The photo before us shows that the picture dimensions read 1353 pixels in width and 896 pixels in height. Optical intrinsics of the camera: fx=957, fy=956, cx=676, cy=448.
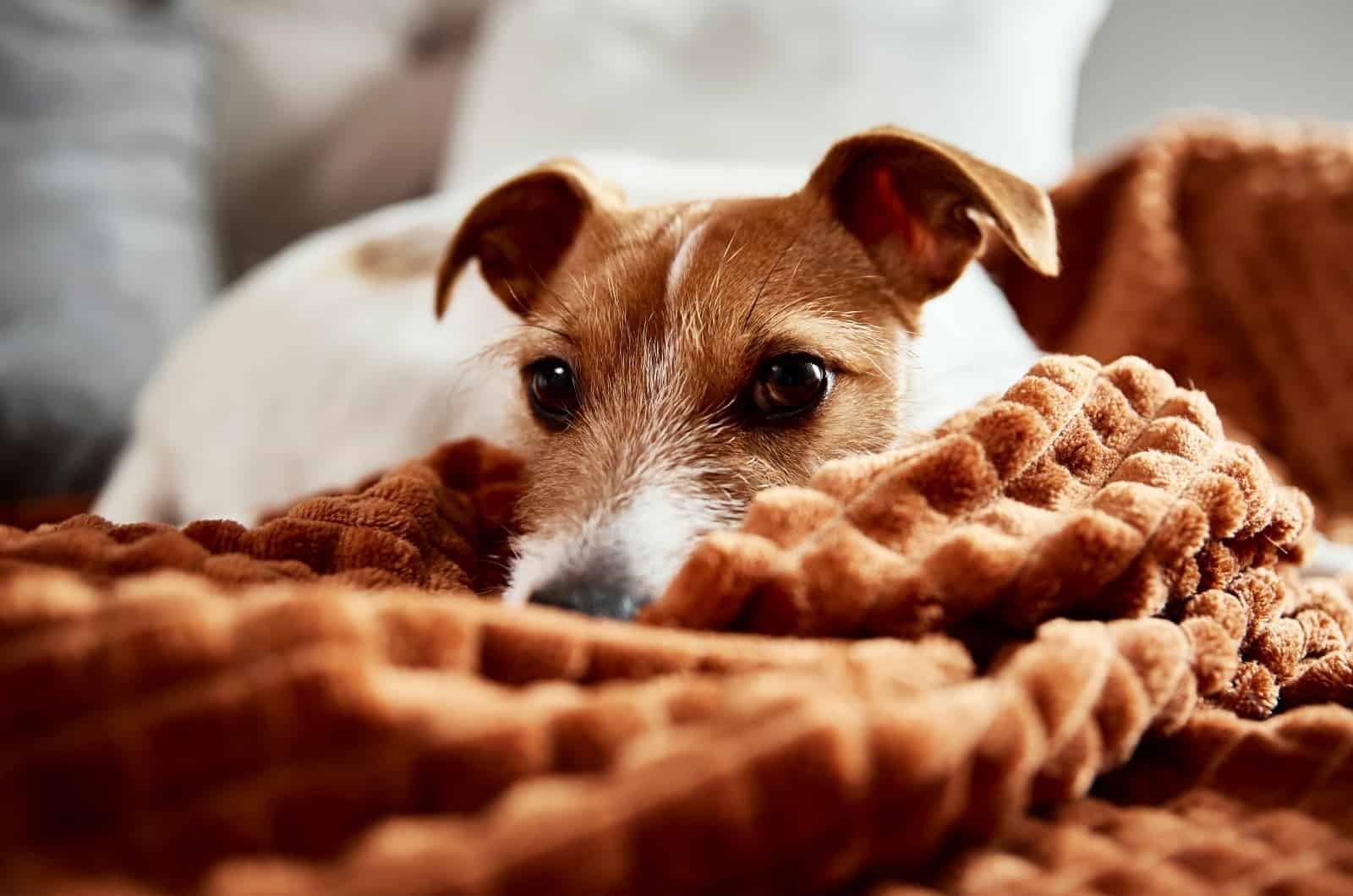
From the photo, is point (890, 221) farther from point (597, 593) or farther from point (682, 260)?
point (597, 593)

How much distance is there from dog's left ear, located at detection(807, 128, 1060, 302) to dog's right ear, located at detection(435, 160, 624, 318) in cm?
40

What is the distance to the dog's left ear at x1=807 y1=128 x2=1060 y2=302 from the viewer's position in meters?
1.25

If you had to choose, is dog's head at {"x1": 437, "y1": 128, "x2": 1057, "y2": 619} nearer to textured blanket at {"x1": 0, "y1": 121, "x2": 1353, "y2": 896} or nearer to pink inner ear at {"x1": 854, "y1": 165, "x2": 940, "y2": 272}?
pink inner ear at {"x1": 854, "y1": 165, "x2": 940, "y2": 272}

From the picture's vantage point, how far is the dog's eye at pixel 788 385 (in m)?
1.29

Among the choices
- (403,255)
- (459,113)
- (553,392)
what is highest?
(459,113)

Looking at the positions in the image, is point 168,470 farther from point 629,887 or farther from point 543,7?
point 629,887

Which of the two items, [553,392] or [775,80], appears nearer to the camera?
[553,392]

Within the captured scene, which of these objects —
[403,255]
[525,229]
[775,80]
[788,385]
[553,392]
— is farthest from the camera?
[775,80]

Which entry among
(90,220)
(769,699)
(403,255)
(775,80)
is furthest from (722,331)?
(90,220)

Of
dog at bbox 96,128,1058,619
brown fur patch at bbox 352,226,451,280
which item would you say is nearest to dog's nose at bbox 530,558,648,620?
dog at bbox 96,128,1058,619

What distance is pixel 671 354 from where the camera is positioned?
4.30ft

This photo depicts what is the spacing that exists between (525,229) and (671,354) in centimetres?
A: 53

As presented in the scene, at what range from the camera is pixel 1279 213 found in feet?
7.34

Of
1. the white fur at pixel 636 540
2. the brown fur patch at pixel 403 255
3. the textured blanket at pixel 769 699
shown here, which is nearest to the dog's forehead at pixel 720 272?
the white fur at pixel 636 540
